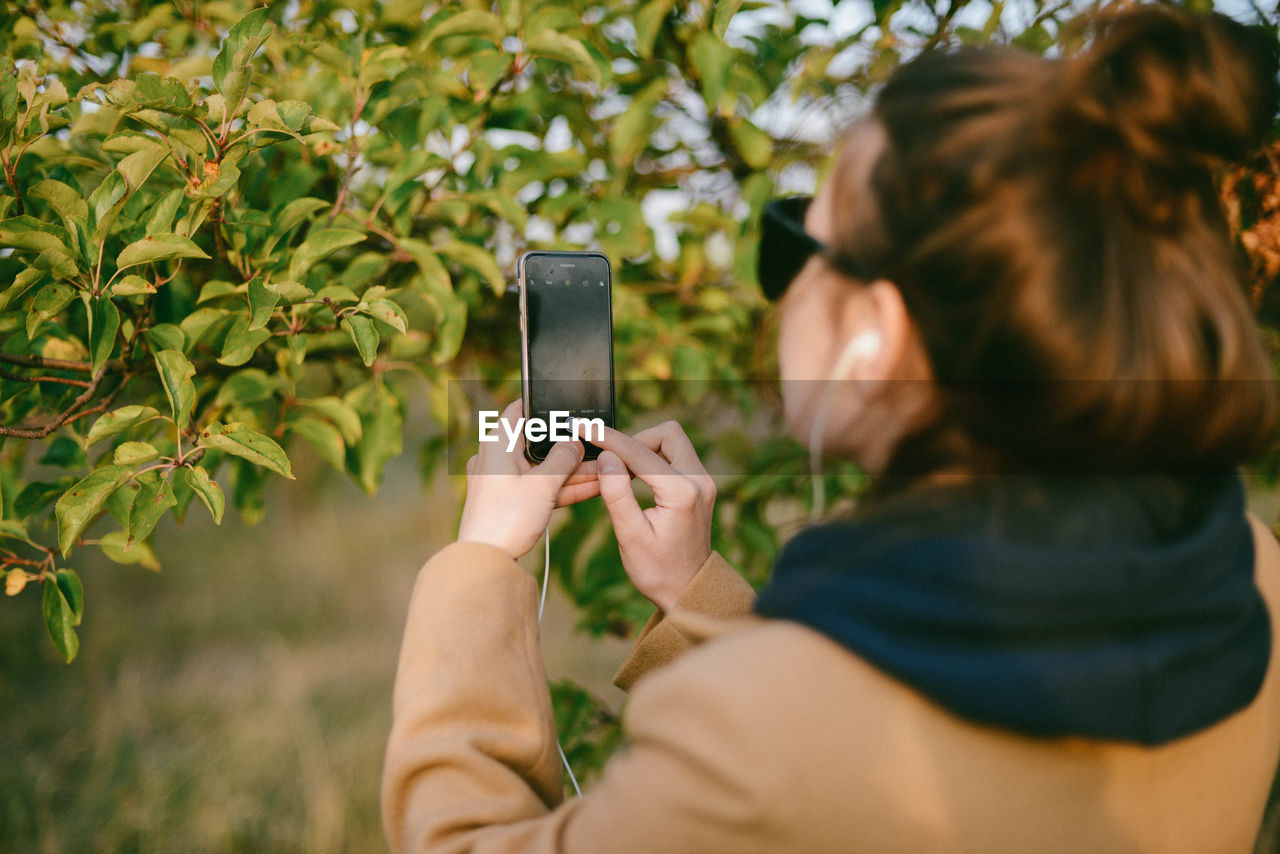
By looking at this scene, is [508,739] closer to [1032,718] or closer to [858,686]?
[858,686]

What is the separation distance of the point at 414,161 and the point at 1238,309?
1150 mm

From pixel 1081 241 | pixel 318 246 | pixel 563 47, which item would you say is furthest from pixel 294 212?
pixel 1081 241

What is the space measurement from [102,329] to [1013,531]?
1101 millimetres

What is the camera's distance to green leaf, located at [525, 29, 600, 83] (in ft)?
4.58

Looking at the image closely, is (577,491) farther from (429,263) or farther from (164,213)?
(164,213)

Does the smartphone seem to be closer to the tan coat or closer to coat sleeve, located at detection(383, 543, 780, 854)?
coat sleeve, located at detection(383, 543, 780, 854)

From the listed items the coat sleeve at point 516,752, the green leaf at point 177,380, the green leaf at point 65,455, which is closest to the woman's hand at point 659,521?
the coat sleeve at point 516,752

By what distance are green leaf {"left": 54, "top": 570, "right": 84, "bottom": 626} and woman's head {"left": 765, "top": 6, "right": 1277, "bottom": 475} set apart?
1159 millimetres

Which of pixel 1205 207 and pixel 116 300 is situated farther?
pixel 116 300

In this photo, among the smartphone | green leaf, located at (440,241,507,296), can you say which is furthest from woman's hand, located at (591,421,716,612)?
green leaf, located at (440,241,507,296)

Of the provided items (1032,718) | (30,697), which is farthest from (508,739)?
(30,697)

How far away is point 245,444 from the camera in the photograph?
1.11m

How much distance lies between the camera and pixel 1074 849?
681mm

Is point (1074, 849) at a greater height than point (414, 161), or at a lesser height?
lesser
